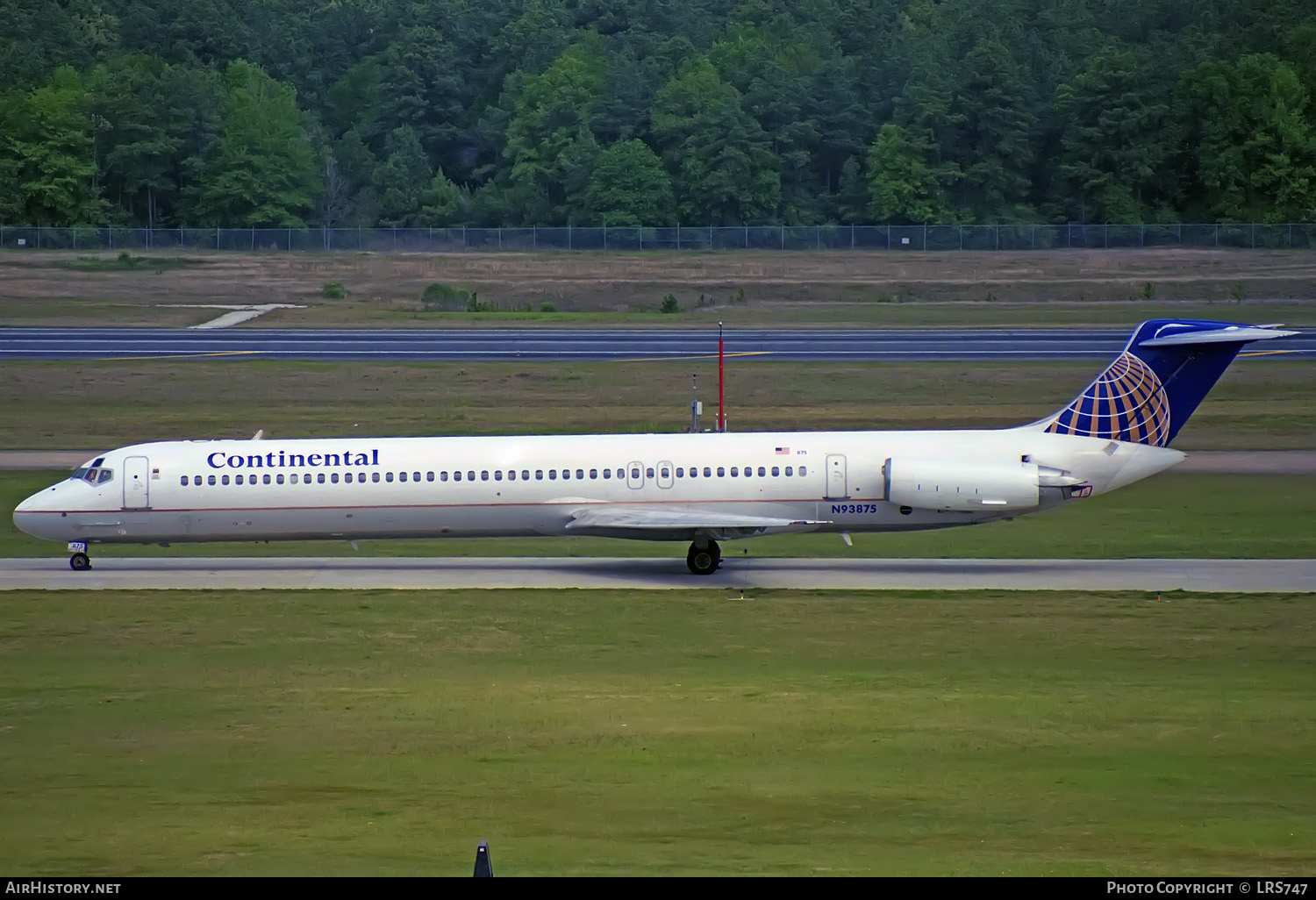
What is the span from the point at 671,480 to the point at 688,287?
62860 mm

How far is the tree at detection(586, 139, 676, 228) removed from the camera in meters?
118

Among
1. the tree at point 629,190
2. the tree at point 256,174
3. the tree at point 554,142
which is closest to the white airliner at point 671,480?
the tree at point 629,190

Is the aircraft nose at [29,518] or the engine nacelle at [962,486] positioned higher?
→ the engine nacelle at [962,486]

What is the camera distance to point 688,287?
9494cm

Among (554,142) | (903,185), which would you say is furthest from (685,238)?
(554,142)

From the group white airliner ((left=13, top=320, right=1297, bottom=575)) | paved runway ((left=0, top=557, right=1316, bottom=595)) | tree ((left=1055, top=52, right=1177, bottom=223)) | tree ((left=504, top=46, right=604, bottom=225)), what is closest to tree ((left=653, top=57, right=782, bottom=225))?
tree ((left=504, top=46, right=604, bottom=225))

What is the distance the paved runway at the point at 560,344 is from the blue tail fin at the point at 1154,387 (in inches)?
1303

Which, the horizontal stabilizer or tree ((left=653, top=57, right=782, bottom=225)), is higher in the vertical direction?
tree ((left=653, top=57, right=782, bottom=225))

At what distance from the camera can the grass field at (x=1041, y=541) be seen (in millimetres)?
35562

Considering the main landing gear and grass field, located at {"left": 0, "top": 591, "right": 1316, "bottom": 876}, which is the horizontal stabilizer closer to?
grass field, located at {"left": 0, "top": 591, "right": 1316, "bottom": 876}

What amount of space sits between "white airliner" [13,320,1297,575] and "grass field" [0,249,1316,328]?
4716 cm

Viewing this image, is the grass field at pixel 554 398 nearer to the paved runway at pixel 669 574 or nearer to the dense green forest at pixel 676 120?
the paved runway at pixel 669 574

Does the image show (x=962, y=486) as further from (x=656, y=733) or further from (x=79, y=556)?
(x=79, y=556)

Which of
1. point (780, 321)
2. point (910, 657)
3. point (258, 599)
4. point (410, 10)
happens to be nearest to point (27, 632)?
point (258, 599)
